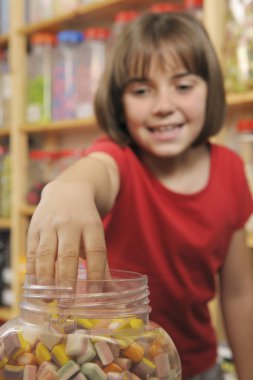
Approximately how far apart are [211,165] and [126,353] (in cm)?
64

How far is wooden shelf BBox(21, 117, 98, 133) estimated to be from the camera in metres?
1.75

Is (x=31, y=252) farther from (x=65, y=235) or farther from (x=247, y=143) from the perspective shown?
(x=247, y=143)

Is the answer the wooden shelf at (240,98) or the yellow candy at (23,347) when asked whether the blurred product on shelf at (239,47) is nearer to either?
the wooden shelf at (240,98)

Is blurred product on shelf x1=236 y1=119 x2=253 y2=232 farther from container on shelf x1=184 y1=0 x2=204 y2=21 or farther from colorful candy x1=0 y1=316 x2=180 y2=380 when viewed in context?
colorful candy x1=0 y1=316 x2=180 y2=380

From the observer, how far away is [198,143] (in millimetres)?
951

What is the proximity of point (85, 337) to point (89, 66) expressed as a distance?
4.87 ft

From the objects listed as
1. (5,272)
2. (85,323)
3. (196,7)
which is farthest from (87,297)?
(5,272)

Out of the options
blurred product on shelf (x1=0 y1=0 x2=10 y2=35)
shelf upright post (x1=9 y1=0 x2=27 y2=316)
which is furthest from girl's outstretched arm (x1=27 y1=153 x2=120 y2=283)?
blurred product on shelf (x1=0 y1=0 x2=10 y2=35)

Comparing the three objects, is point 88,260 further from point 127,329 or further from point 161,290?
point 161,290

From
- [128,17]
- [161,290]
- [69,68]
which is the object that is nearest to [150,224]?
[161,290]

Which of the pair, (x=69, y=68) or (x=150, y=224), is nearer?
(x=150, y=224)

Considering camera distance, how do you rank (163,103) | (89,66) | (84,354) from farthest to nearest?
1. (89,66)
2. (163,103)
3. (84,354)

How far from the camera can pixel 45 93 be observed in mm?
1876

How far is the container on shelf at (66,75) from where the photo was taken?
5.81 feet
